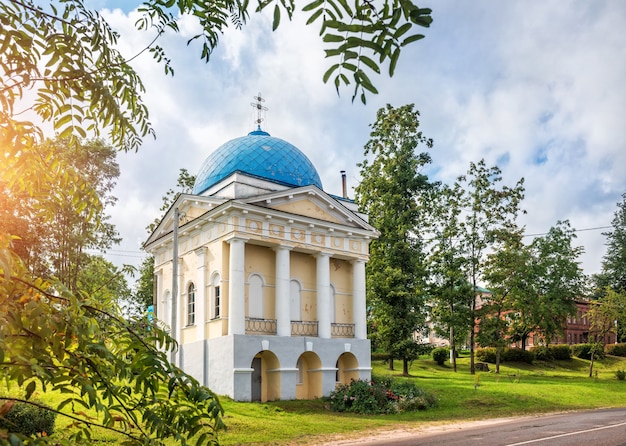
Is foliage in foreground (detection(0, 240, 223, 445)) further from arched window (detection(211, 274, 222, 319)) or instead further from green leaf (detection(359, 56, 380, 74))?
arched window (detection(211, 274, 222, 319))

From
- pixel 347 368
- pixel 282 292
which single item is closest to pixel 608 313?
pixel 347 368

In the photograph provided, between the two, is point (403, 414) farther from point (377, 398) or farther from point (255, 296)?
point (255, 296)

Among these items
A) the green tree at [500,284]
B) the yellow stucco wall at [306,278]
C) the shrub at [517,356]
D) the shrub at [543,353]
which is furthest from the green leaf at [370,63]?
the shrub at [543,353]

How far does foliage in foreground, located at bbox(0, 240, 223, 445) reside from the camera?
1981mm

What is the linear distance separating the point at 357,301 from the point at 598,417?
11.6 meters

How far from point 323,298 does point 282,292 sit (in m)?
2.24

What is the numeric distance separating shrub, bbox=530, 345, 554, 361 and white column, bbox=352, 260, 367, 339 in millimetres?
35153

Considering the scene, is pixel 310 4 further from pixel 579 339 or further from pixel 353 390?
pixel 579 339

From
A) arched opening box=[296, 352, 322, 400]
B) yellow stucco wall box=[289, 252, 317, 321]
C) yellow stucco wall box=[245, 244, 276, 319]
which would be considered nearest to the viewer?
yellow stucco wall box=[245, 244, 276, 319]

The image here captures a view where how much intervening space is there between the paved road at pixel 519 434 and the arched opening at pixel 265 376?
7.54m

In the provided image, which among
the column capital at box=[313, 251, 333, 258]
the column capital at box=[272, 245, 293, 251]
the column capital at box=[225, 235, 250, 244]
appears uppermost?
the column capital at box=[225, 235, 250, 244]

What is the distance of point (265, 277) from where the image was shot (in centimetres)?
2736

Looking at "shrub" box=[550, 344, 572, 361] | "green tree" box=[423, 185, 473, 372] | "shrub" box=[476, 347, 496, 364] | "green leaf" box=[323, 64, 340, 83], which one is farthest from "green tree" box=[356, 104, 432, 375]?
"green leaf" box=[323, 64, 340, 83]

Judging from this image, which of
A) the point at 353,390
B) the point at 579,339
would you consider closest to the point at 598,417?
the point at 353,390
